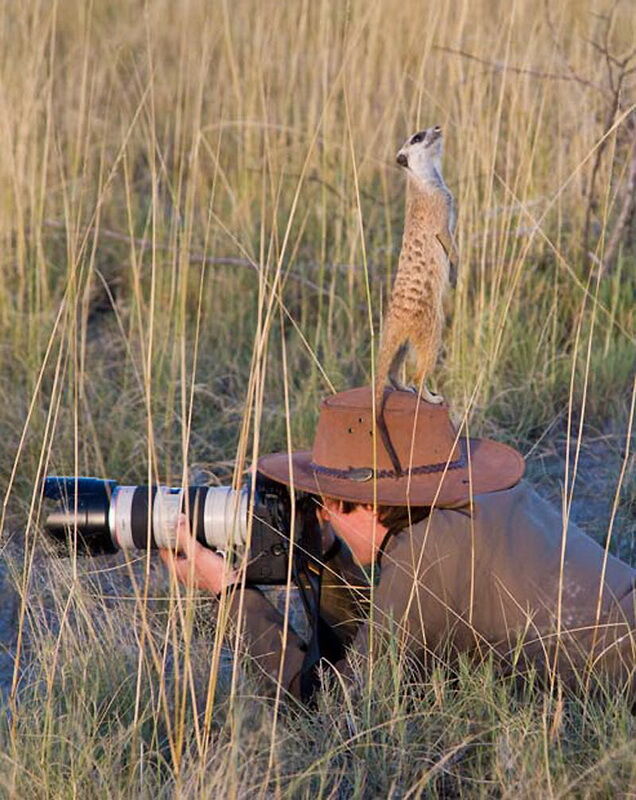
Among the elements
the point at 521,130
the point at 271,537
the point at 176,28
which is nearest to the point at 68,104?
the point at 176,28

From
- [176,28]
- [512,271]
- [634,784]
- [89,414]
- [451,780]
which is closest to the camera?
[634,784]

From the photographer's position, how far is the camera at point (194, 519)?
2.26 m

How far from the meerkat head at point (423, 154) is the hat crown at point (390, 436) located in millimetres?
638

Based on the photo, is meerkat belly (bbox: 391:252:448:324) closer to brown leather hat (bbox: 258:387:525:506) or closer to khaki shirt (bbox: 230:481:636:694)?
brown leather hat (bbox: 258:387:525:506)

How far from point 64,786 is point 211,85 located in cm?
388

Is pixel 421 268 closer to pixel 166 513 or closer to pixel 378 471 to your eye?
pixel 378 471

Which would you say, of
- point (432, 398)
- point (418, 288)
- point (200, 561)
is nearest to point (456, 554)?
point (432, 398)

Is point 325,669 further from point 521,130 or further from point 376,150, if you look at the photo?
point 376,150

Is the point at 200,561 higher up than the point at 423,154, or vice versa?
the point at 423,154

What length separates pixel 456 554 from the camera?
7.15 feet

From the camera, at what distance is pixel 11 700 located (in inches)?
83.4

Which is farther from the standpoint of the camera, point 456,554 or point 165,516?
point 165,516

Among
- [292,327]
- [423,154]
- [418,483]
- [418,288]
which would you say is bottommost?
[292,327]

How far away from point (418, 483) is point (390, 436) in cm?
10
